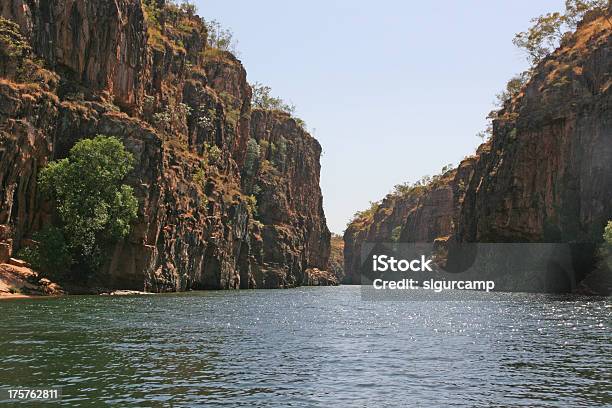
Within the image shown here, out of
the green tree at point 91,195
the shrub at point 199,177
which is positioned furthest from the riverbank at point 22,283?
the shrub at point 199,177

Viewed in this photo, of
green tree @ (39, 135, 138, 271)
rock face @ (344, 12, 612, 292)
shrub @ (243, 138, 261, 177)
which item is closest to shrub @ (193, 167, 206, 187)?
green tree @ (39, 135, 138, 271)

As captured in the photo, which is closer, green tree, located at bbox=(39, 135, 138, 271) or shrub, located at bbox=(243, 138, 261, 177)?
green tree, located at bbox=(39, 135, 138, 271)

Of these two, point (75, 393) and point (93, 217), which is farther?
point (93, 217)

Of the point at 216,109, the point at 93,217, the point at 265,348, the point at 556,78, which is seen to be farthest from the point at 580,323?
the point at 216,109

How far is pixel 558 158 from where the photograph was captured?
113938mm

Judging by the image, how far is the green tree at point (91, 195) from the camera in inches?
3049

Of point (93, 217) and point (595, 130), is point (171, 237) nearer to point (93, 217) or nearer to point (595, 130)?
Result: point (93, 217)

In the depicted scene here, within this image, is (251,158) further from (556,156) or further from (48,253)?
(48,253)

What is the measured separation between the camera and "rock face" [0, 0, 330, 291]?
257 feet

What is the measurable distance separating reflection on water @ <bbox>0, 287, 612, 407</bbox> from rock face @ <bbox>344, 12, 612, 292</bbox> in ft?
190

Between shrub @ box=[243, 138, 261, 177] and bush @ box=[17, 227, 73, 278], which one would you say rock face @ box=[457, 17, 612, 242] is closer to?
shrub @ box=[243, 138, 261, 177]

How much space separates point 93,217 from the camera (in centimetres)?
7850

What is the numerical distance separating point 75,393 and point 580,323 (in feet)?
128

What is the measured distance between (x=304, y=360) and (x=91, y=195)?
57.2 metres
